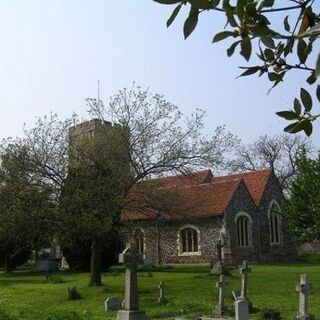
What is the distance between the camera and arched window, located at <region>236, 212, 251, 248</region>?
121ft

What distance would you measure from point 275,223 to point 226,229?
638 centimetres

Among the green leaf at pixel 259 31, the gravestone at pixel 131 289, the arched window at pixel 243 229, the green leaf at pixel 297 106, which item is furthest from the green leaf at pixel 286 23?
the arched window at pixel 243 229

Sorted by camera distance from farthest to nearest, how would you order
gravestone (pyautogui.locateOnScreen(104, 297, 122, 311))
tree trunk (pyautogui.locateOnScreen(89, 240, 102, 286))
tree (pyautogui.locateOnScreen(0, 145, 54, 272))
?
tree trunk (pyautogui.locateOnScreen(89, 240, 102, 286)) → tree (pyautogui.locateOnScreen(0, 145, 54, 272)) → gravestone (pyautogui.locateOnScreen(104, 297, 122, 311))

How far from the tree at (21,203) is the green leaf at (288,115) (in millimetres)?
20084

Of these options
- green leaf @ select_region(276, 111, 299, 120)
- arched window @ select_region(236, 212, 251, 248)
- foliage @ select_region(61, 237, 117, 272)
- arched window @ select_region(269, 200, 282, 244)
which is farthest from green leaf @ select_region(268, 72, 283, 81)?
arched window @ select_region(269, 200, 282, 244)

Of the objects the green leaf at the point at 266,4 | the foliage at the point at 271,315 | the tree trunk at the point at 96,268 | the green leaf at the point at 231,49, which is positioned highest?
the green leaf at the point at 266,4

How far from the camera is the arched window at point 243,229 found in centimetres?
3700

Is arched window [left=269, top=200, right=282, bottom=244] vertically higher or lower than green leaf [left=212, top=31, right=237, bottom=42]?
higher

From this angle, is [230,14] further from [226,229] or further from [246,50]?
[226,229]

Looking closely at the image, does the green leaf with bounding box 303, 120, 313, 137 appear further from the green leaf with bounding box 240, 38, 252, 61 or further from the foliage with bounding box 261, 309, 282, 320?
the foliage with bounding box 261, 309, 282, 320

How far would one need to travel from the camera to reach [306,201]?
3288 centimetres

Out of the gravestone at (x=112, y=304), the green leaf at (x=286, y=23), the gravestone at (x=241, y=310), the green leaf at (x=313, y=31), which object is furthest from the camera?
the gravestone at (x=112, y=304)

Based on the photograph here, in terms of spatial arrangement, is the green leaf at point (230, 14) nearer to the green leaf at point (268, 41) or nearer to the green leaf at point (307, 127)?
the green leaf at point (268, 41)

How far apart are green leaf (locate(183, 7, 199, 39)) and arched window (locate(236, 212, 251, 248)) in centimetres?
3541
